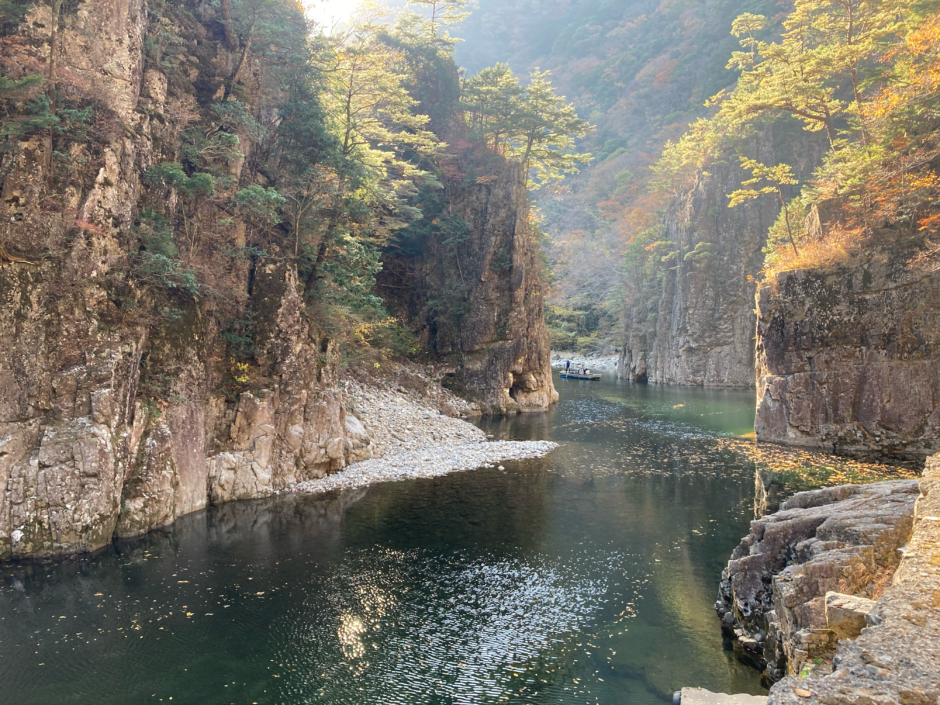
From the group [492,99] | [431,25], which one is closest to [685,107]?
[431,25]

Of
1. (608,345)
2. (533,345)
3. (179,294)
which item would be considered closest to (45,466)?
(179,294)

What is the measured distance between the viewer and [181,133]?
1441cm

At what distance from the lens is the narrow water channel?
23.2ft

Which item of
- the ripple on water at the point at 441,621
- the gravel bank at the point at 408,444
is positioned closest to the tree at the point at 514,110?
the gravel bank at the point at 408,444

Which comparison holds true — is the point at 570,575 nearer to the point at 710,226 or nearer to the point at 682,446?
the point at 682,446

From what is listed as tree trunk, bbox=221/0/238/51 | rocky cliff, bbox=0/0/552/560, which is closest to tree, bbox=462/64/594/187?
rocky cliff, bbox=0/0/552/560

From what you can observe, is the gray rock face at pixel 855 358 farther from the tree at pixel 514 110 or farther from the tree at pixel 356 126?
the tree at pixel 514 110

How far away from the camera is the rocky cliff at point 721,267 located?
4178 centimetres

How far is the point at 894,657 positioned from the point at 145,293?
1413 cm

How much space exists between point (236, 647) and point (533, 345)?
2517 centimetres

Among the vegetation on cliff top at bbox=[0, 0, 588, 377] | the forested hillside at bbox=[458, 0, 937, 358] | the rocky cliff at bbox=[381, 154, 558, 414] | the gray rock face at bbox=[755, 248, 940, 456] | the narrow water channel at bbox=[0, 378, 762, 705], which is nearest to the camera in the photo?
the narrow water channel at bbox=[0, 378, 762, 705]

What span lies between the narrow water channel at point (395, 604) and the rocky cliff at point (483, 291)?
15.0 metres

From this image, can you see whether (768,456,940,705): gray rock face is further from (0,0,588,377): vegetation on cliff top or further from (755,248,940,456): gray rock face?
(755,248,940,456): gray rock face

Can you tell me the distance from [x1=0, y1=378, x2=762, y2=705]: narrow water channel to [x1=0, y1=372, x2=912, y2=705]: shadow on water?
0.03m
